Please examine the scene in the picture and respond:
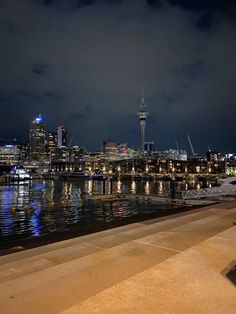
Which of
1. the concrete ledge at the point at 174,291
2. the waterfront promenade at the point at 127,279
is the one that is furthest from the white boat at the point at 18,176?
the concrete ledge at the point at 174,291

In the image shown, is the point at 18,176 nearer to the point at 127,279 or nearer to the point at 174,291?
the point at 127,279

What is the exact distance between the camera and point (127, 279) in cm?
553

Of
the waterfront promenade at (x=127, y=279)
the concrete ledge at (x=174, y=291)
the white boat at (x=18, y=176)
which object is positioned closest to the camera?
the concrete ledge at (x=174, y=291)

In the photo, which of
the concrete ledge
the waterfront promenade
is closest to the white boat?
the waterfront promenade

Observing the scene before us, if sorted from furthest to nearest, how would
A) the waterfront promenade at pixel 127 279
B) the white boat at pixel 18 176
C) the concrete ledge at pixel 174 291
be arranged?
the white boat at pixel 18 176, the waterfront promenade at pixel 127 279, the concrete ledge at pixel 174 291

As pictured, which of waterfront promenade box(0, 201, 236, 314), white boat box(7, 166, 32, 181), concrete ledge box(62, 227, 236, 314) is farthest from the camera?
white boat box(7, 166, 32, 181)

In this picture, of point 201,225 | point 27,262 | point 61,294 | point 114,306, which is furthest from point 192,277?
point 201,225

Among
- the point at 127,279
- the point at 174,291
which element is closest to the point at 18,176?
the point at 127,279

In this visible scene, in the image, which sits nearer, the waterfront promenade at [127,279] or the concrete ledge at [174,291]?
the concrete ledge at [174,291]

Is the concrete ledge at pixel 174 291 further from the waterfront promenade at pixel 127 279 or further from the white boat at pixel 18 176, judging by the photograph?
the white boat at pixel 18 176

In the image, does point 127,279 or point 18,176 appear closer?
point 127,279

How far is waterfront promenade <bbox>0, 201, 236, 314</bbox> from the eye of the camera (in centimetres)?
453

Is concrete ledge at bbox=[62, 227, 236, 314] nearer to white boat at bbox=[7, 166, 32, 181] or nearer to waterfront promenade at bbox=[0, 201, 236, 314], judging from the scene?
waterfront promenade at bbox=[0, 201, 236, 314]

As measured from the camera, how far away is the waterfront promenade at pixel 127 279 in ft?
14.9
